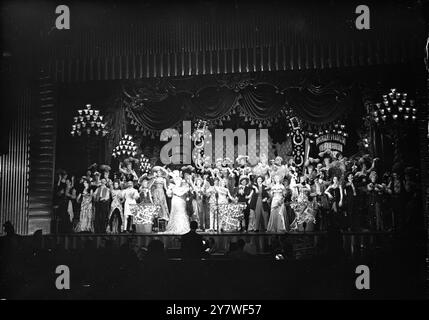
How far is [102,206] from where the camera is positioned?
12.5 m

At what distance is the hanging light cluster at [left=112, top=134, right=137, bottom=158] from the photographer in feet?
43.1

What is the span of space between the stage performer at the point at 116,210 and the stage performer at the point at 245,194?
2.41 metres

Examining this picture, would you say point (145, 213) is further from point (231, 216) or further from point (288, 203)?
point (288, 203)

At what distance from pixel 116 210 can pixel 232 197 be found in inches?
93.9

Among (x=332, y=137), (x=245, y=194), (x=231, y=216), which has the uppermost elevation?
(x=332, y=137)

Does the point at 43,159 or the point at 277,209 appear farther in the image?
the point at 277,209

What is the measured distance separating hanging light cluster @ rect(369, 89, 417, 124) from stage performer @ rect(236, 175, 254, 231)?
2.85 metres

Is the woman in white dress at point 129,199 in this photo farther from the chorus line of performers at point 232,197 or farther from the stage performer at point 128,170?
the stage performer at point 128,170

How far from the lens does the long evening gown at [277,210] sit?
12.0 meters

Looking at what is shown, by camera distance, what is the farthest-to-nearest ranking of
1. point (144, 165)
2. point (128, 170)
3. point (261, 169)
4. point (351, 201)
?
point (144, 165) → point (128, 170) → point (261, 169) → point (351, 201)

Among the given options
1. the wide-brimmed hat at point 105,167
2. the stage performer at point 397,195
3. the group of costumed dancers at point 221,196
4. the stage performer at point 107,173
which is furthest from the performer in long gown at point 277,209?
the wide-brimmed hat at point 105,167

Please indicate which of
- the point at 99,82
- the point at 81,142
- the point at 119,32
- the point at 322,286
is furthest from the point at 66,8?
the point at 322,286

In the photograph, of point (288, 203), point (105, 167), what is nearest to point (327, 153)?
point (288, 203)

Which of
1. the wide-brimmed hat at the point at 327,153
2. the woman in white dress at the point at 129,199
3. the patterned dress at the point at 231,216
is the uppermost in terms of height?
the wide-brimmed hat at the point at 327,153
